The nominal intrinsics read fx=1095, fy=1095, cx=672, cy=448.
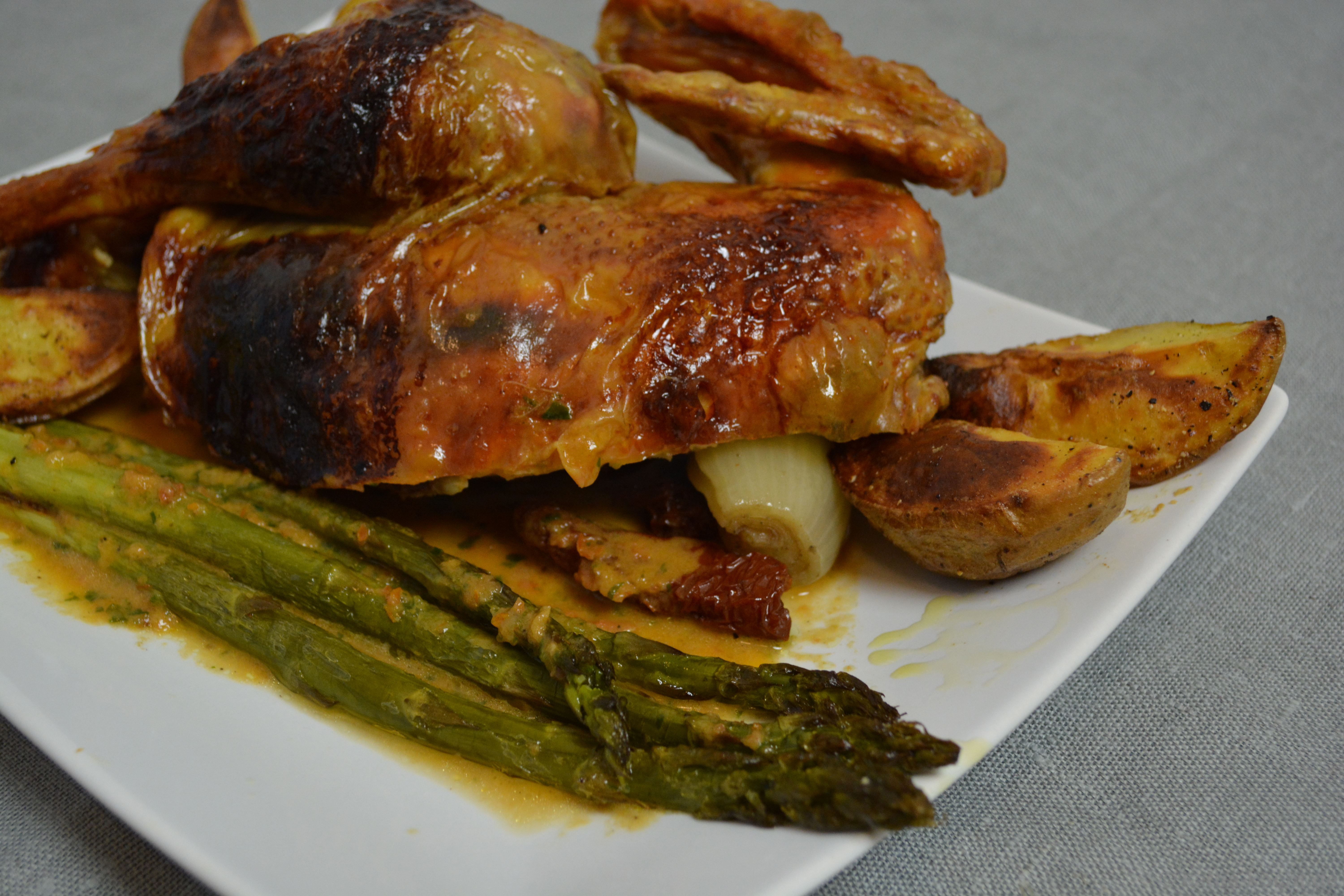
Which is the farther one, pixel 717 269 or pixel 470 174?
pixel 470 174

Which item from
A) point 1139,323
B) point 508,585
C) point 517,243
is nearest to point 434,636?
point 508,585

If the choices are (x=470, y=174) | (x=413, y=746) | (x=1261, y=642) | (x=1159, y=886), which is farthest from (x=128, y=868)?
(x=1261, y=642)

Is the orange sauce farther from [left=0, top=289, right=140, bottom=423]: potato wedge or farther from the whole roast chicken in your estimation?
the whole roast chicken

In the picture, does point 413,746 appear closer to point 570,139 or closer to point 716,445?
point 716,445

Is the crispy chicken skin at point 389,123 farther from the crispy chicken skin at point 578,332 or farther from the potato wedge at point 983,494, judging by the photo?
the potato wedge at point 983,494

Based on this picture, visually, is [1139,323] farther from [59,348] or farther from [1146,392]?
[59,348]

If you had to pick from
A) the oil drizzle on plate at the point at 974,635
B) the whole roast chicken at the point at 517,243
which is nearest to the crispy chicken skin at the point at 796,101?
the whole roast chicken at the point at 517,243

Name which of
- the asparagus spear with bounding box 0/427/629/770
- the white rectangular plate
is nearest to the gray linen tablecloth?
the white rectangular plate
